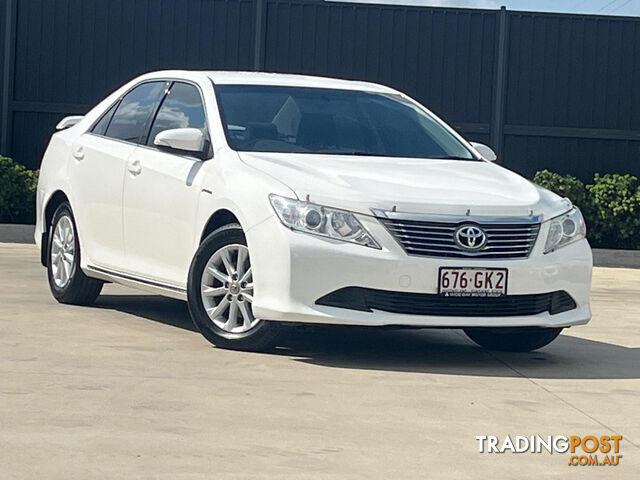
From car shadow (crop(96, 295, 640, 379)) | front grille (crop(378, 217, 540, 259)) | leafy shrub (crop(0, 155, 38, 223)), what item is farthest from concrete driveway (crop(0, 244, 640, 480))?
leafy shrub (crop(0, 155, 38, 223))

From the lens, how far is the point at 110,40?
18750 millimetres

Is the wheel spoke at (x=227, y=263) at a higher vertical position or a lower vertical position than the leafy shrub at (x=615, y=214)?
higher

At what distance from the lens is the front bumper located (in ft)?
23.3

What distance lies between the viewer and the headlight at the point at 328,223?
714 cm

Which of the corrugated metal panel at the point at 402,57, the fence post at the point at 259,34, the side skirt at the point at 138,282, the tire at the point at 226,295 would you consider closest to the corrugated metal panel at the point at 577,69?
the corrugated metal panel at the point at 402,57

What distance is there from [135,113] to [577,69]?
10.9 m

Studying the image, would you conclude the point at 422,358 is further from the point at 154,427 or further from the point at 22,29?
the point at 22,29

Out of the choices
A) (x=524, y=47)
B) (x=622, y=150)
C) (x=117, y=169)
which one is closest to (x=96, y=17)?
(x=524, y=47)

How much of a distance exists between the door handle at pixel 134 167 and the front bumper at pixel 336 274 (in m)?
1.47

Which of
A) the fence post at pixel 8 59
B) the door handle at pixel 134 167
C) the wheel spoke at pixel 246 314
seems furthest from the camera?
the fence post at pixel 8 59

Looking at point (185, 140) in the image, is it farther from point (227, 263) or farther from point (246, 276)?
point (246, 276)

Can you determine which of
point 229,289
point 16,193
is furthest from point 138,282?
point 16,193

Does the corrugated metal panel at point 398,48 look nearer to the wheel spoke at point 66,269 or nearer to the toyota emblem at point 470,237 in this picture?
the wheel spoke at point 66,269

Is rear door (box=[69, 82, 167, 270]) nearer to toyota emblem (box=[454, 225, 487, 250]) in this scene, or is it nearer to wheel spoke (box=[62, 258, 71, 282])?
wheel spoke (box=[62, 258, 71, 282])
